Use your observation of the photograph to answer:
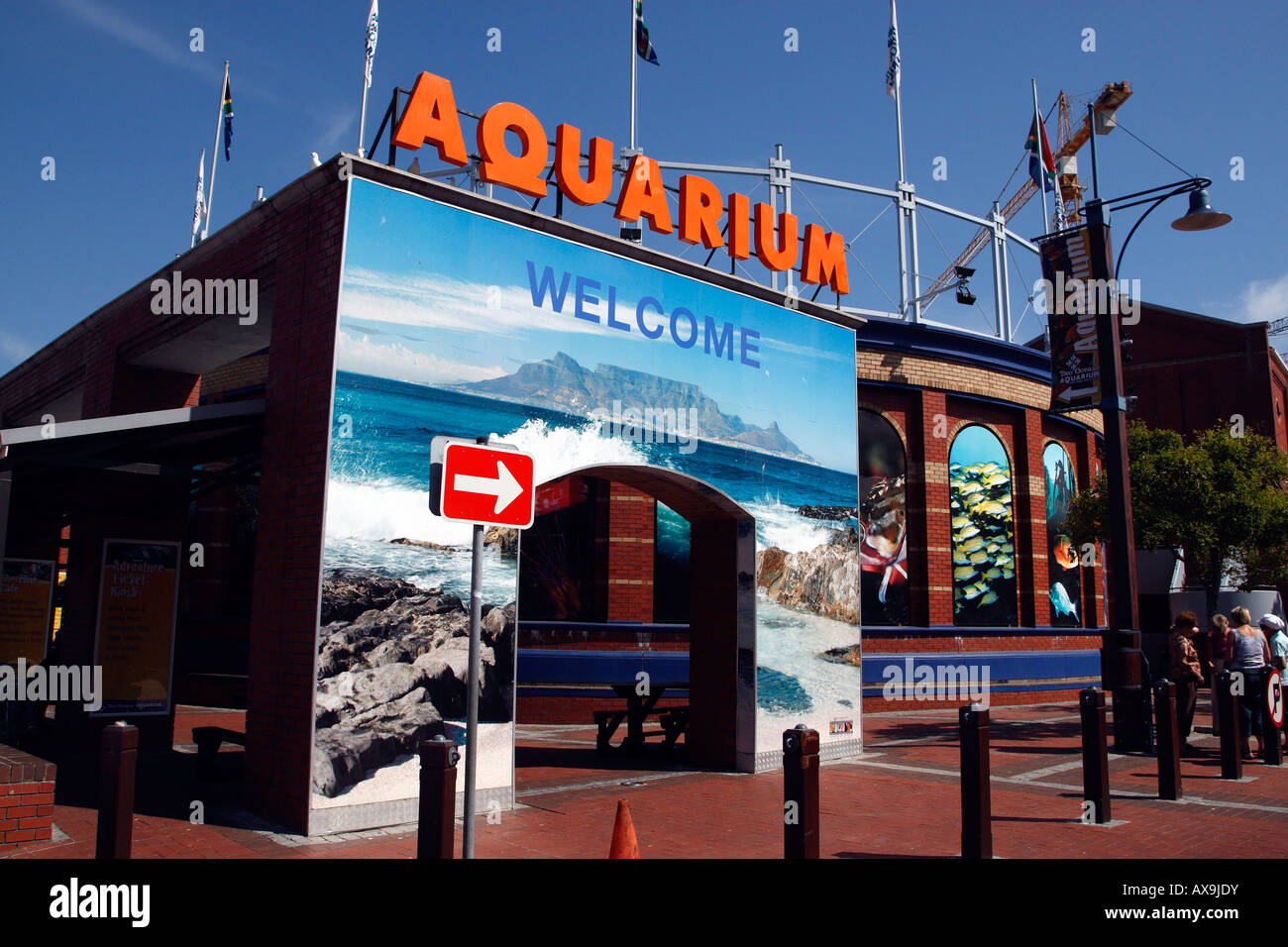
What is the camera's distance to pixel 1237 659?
37.7ft

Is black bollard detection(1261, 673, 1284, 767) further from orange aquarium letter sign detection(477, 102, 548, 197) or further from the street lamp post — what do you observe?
orange aquarium letter sign detection(477, 102, 548, 197)

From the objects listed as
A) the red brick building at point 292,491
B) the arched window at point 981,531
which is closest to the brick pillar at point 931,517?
the red brick building at point 292,491

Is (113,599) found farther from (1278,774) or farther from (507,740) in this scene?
(1278,774)

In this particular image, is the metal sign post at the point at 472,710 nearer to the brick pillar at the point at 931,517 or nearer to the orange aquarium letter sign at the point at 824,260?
the orange aquarium letter sign at the point at 824,260

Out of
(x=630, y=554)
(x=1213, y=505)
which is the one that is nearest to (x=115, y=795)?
(x=630, y=554)

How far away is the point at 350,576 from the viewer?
7809 millimetres

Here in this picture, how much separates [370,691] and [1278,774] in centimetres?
994

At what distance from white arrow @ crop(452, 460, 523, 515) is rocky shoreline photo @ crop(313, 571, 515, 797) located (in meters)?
3.09

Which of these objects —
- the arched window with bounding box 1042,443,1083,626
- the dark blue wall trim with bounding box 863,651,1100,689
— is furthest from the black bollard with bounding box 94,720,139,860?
the arched window with bounding box 1042,443,1083,626

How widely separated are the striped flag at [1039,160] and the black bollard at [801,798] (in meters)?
22.4

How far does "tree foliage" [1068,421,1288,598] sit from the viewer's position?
55.5 feet

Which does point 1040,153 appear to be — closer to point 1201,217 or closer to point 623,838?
point 1201,217

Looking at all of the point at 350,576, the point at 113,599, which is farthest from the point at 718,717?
the point at 113,599

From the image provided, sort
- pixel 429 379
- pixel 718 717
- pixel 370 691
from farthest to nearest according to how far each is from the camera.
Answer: pixel 718 717 → pixel 429 379 → pixel 370 691
